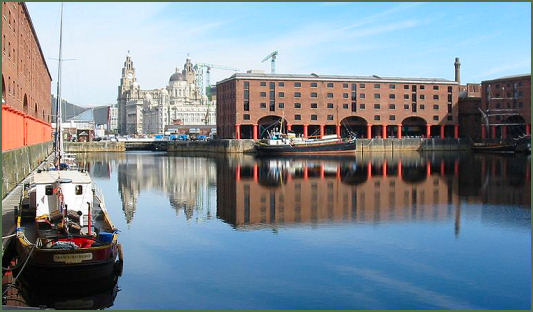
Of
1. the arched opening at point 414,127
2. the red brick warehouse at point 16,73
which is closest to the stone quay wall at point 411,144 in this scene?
the arched opening at point 414,127

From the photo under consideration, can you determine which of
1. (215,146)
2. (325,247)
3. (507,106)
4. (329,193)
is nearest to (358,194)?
(329,193)

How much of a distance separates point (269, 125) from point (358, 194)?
75120mm

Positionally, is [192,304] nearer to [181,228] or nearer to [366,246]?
[366,246]

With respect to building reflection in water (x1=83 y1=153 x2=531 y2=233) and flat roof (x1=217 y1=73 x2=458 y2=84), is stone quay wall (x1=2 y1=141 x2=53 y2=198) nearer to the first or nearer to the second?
building reflection in water (x1=83 y1=153 x2=531 y2=233)

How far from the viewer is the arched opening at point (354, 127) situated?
393 ft

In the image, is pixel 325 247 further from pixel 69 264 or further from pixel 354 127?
pixel 354 127

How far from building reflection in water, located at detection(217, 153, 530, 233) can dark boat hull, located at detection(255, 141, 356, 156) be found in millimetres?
39714

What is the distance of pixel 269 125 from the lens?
383ft

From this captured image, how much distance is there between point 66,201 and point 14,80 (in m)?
29.3

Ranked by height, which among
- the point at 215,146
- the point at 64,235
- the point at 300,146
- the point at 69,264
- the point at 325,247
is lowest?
the point at 325,247

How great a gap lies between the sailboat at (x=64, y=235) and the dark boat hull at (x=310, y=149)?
77942mm

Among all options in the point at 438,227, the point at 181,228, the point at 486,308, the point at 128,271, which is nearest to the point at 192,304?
the point at 128,271

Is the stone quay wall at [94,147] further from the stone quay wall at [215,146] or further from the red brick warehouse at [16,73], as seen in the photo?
the red brick warehouse at [16,73]

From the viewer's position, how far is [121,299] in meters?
17.4
